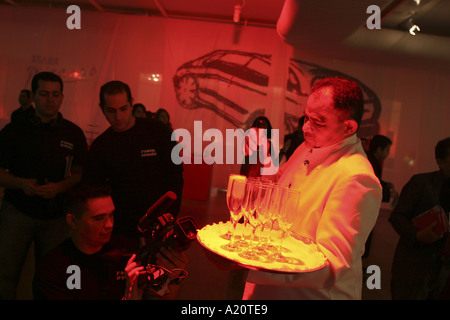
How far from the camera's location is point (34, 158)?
7.61 feet

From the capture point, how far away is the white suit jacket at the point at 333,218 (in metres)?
1.08

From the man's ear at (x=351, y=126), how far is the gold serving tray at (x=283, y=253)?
1.46 ft

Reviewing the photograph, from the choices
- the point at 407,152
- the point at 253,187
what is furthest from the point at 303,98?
the point at 253,187

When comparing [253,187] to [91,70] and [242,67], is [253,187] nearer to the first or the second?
[242,67]

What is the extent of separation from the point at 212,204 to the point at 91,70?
419 centimetres

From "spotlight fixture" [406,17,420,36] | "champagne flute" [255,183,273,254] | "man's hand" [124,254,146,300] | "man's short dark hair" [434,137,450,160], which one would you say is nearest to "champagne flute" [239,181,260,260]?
"champagne flute" [255,183,273,254]

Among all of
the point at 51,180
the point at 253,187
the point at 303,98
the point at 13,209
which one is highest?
the point at 303,98

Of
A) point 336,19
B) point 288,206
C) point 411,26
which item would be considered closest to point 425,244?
point 288,206

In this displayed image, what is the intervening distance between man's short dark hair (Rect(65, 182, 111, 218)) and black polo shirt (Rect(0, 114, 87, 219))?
53 centimetres

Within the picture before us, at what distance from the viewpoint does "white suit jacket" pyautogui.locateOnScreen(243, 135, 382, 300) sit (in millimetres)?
1077

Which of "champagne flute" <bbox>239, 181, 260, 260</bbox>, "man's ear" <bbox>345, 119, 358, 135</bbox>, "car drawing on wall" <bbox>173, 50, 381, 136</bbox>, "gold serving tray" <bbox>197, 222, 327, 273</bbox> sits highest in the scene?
"car drawing on wall" <bbox>173, 50, 381, 136</bbox>

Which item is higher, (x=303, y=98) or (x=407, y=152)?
(x=303, y=98)

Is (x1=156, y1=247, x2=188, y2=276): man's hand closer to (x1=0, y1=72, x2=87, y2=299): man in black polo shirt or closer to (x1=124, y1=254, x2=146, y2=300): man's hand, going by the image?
(x1=124, y1=254, x2=146, y2=300): man's hand

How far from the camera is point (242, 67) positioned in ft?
24.0
